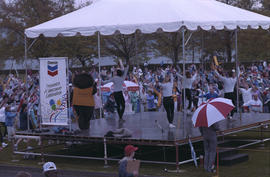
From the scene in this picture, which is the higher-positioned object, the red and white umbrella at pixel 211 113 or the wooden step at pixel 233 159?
the red and white umbrella at pixel 211 113

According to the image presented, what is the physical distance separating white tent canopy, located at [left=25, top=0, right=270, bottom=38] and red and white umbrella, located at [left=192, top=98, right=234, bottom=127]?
264cm

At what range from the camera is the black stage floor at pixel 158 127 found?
1370cm

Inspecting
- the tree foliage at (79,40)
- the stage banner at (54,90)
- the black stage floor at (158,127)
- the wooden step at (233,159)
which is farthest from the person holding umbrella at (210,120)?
the tree foliage at (79,40)

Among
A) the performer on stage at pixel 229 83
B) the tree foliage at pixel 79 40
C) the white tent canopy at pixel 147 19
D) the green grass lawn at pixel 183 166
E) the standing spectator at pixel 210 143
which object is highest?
the tree foliage at pixel 79 40

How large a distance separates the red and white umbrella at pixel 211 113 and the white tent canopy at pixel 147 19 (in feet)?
8.65

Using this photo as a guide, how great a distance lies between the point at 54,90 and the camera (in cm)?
1471

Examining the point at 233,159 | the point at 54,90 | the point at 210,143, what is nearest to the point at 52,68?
the point at 54,90

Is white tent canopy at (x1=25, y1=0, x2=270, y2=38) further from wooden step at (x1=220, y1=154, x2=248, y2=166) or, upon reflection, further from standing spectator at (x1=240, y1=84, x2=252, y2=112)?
standing spectator at (x1=240, y1=84, x2=252, y2=112)

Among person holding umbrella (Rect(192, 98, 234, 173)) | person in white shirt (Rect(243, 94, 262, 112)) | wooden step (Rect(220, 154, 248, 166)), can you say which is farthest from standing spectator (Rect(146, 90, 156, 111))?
person holding umbrella (Rect(192, 98, 234, 173))

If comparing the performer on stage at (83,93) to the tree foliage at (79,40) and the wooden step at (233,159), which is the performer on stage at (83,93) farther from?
the tree foliage at (79,40)

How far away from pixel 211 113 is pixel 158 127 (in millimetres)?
3797

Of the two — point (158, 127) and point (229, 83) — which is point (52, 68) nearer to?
point (158, 127)

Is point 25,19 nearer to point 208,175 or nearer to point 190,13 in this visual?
point 190,13

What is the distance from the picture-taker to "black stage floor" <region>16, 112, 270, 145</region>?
13.7 m
